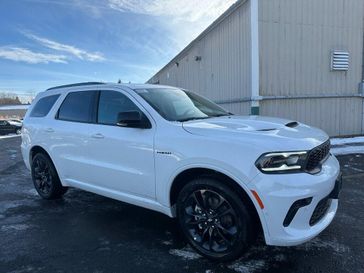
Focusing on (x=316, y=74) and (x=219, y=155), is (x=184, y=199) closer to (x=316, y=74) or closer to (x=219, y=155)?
(x=219, y=155)

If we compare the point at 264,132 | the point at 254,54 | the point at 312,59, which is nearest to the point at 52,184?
the point at 264,132

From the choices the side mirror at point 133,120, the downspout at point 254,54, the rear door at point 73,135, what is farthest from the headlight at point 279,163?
the downspout at point 254,54

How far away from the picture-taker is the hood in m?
3.01

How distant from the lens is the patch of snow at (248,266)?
314cm

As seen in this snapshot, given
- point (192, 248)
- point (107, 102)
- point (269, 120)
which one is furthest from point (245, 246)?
point (107, 102)

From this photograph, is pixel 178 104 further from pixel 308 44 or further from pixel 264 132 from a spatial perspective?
pixel 308 44

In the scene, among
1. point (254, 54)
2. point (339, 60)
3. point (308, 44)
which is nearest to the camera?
point (254, 54)

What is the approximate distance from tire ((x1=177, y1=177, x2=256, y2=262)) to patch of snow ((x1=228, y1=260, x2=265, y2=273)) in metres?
0.09

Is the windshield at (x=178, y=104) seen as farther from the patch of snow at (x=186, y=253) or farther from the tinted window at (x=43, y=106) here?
the tinted window at (x=43, y=106)

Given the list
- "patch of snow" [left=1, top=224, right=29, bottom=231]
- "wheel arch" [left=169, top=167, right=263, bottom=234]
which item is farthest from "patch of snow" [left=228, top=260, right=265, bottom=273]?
"patch of snow" [left=1, top=224, right=29, bottom=231]

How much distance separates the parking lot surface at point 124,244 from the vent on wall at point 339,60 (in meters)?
7.57

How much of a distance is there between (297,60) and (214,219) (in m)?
9.38

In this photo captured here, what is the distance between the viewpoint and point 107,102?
4492 mm

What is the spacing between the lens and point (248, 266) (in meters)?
3.21
